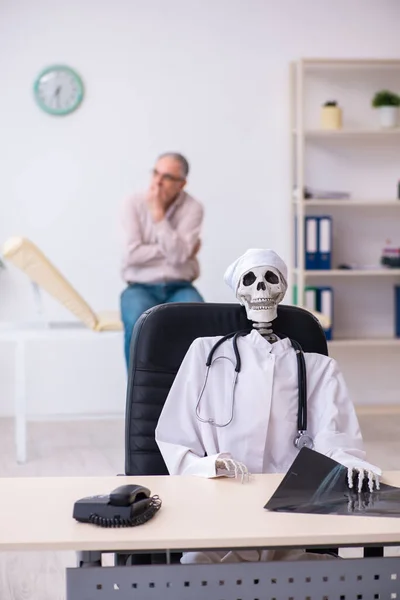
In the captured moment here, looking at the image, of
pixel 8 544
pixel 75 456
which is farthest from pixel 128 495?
pixel 75 456

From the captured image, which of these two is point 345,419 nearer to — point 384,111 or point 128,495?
point 128,495

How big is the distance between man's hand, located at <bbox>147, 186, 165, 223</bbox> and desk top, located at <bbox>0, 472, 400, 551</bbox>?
3.22 m

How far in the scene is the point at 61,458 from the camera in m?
4.79

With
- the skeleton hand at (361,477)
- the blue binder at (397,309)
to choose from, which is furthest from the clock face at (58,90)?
the skeleton hand at (361,477)

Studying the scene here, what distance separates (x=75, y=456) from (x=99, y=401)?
109 centimetres

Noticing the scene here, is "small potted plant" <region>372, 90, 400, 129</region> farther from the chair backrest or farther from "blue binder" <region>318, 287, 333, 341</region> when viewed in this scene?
the chair backrest

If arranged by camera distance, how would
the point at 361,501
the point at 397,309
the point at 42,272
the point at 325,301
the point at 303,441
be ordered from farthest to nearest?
the point at 397,309
the point at 325,301
the point at 42,272
the point at 303,441
the point at 361,501

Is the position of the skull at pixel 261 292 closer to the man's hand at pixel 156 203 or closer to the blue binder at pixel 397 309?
the man's hand at pixel 156 203

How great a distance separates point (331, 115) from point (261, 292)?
3.44 meters

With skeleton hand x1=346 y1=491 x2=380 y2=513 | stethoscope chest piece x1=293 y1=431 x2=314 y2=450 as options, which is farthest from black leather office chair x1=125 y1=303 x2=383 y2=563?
skeleton hand x1=346 y1=491 x2=380 y2=513

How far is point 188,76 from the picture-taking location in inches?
228

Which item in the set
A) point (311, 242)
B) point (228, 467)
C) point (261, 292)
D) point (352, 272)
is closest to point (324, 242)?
point (311, 242)

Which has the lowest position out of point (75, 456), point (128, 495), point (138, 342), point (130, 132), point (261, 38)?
point (75, 456)

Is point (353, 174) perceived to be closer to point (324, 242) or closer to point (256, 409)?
point (324, 242)
